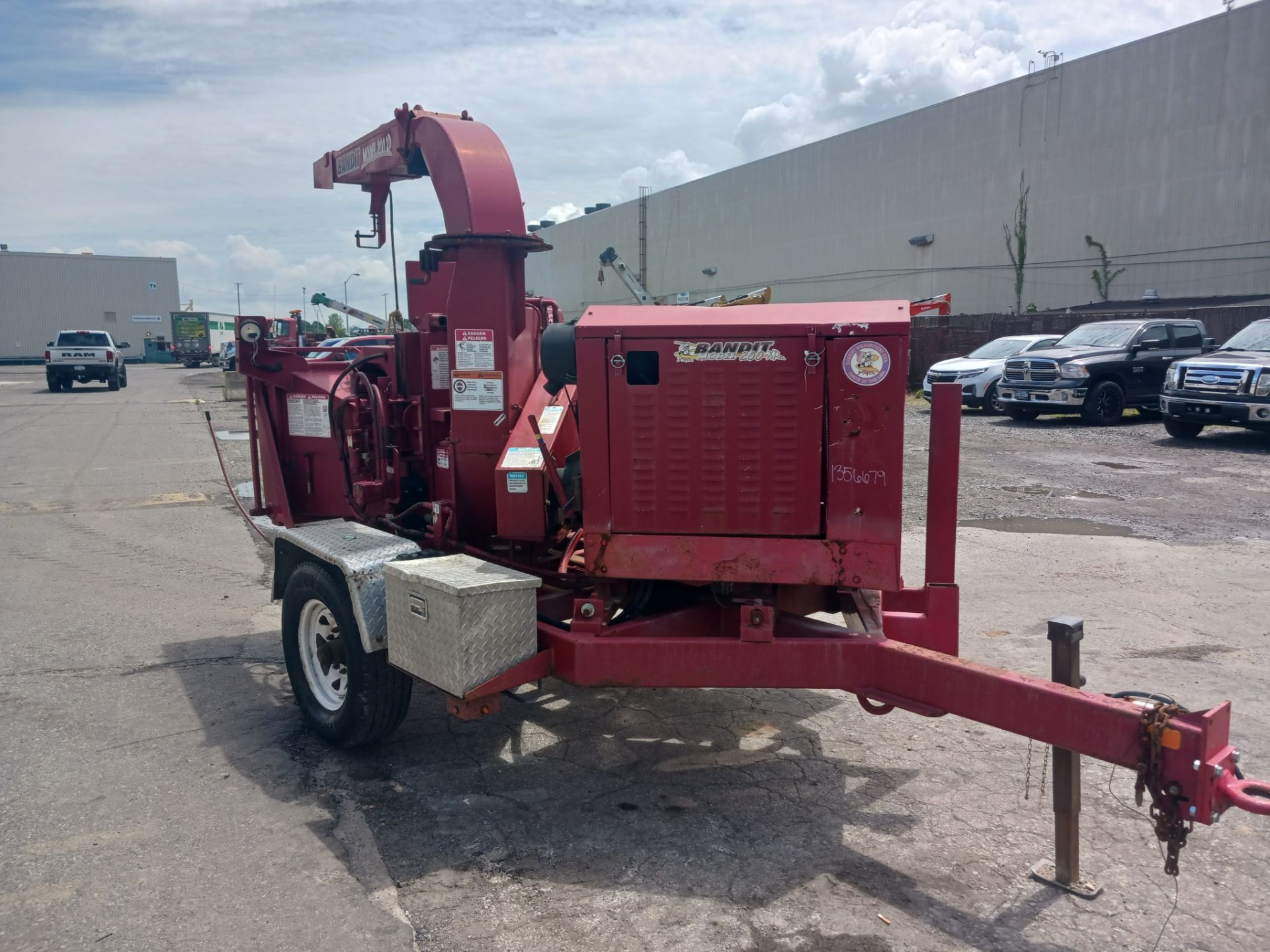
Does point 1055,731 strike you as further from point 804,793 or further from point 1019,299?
point 1019,299

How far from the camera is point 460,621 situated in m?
3.78

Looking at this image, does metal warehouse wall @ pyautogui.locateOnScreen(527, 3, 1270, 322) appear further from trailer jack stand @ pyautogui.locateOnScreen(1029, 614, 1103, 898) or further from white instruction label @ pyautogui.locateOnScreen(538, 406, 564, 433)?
trailer jack stand @ pyautogui.locateOnScreen(1029, 614, 1103, 898)

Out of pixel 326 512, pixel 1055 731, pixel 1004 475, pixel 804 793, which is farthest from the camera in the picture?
pixel 1004 475

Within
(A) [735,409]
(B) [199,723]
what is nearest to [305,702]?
(B) [199,723]

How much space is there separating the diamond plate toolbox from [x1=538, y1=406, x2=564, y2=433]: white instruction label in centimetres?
90

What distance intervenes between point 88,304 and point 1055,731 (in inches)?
3203

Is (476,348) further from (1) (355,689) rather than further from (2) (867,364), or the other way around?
(2) (867,364)

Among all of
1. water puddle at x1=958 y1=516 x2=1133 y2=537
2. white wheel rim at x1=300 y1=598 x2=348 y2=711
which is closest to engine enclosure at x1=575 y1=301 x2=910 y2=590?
white wheel rim at x1=300 y1=598 x2=348 y2=711

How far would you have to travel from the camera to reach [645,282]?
56625mm

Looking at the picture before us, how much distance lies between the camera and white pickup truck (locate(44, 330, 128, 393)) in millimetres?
32156

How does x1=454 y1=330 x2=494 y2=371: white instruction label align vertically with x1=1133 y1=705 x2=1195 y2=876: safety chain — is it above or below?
above

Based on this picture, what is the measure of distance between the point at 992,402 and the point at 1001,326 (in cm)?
589

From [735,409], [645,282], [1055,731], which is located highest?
[645,282]

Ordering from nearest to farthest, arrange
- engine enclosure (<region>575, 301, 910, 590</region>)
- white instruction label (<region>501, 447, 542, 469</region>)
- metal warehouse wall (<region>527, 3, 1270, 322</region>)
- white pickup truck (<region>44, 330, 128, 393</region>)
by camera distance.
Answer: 1. engine enclosure (<region>575, 301, 910, 590</region>)
2. white instruction label (<region>501, 447, 542, 469</region>)
3. metal warehouse wall (<region>527, 3, 1270, 322</region>)
4. white pickup truck (<region>44, 330, 128, 393</region>)
